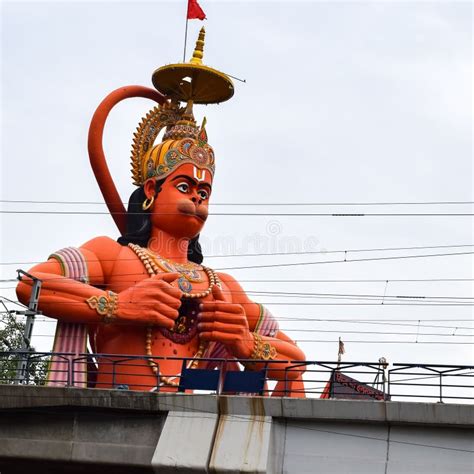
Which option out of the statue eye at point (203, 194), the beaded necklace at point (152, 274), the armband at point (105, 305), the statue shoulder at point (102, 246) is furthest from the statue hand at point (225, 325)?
the statue eye at point (203, 194)

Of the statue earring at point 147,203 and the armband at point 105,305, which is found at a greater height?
the statue earring at point 147,203

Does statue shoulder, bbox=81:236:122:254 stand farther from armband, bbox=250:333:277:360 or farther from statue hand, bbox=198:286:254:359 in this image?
armband, bbox=250:333:277:360

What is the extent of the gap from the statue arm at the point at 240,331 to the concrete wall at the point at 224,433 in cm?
387

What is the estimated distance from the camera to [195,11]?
78.5 feet

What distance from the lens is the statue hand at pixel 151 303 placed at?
19797mm

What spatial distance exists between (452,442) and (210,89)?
35.5 ft

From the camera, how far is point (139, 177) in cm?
2259

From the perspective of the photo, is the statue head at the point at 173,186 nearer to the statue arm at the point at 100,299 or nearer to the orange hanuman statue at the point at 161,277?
the orange hanuman statue at the point at 161,277

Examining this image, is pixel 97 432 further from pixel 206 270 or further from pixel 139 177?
pixel 139 177

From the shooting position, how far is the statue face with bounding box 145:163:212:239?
71.0 feet

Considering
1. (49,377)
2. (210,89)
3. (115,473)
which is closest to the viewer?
(115,473)

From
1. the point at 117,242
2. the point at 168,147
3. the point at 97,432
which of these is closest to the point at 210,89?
the point at 168,147

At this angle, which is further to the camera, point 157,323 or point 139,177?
point 139,177

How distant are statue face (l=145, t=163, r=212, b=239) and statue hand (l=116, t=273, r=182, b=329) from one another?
1784 mm
